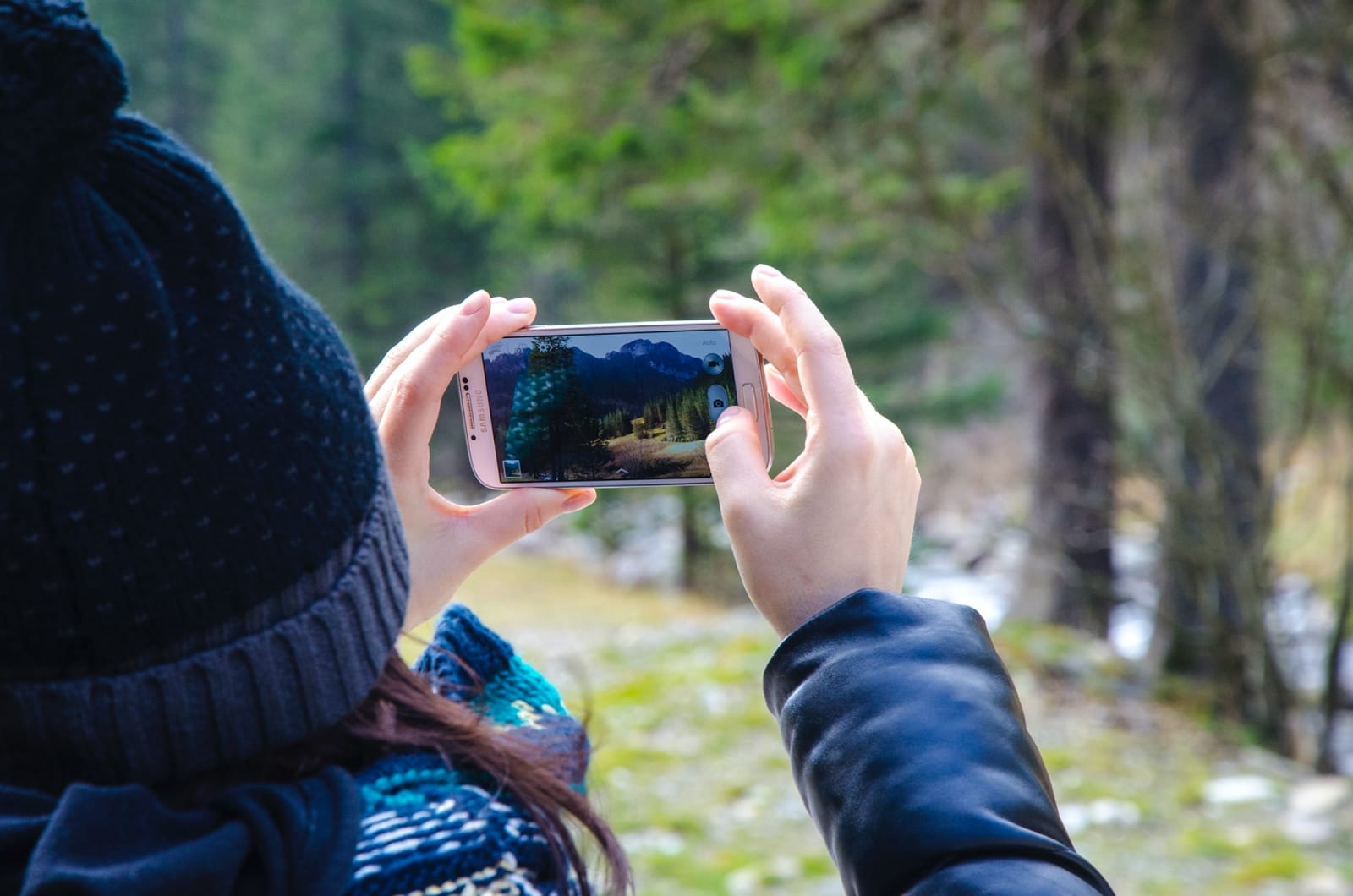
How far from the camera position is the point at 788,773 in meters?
4.60

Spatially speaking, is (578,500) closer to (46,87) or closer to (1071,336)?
(46,87)

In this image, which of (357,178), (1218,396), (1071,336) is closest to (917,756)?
(1071,336)

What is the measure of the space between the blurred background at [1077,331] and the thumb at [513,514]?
96.7 inches

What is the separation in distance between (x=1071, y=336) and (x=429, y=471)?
542 cm

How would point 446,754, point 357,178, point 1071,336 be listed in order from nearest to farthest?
point 446,754, point 1071,336, point 357,178

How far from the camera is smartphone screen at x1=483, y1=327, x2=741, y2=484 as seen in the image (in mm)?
1466

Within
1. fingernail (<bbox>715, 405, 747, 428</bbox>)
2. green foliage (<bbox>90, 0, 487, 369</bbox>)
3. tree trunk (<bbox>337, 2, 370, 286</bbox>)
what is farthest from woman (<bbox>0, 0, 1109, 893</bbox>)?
tree trunk (<bbox>337, 2, 370, 286</bbox>)

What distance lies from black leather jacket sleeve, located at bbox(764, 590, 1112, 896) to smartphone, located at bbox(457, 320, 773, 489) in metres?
0.45

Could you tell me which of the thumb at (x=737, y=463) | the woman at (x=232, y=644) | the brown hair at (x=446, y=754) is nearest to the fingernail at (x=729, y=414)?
the thumb at (x=737, y=463)

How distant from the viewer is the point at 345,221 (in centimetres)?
1744

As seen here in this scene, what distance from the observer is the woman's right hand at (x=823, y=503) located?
42.1 inches

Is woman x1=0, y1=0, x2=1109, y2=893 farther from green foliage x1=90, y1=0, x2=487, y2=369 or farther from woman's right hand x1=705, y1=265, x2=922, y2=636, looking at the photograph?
green foliage x1=90, y1=0, x2=487, y2=369

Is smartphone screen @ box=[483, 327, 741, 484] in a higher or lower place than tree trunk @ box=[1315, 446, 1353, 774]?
higher

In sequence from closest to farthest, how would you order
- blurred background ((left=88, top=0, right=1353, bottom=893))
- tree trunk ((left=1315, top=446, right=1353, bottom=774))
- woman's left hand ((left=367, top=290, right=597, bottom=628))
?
woman's left hand ((left=367, top=290, right=597, bottom=628)) → blurred background ((left=88, top=0, right=1353, bottom=893)) → tree trunk ((left=1315, top=446, right=1353, bottom=774))
